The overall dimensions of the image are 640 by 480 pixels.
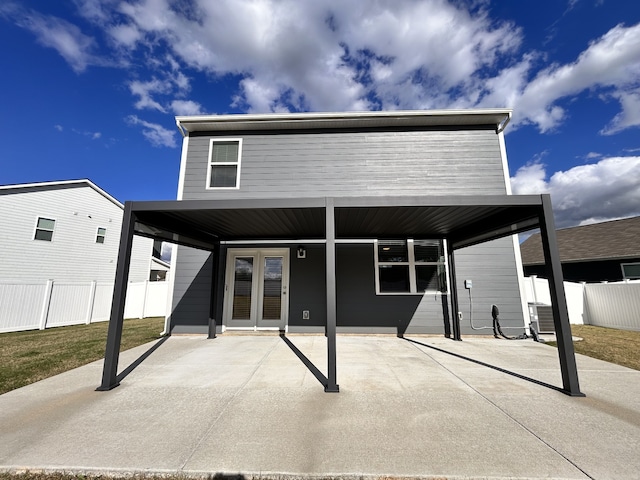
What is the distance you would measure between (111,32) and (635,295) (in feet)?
53.1

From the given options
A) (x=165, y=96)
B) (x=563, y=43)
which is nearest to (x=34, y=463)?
(x=165, y=96)

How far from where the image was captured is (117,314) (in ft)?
11.0

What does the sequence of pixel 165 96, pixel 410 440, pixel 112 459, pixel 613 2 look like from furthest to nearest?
pixel 165 96 < pixel 613 2 < pixel 410 440 < pixel 112 459

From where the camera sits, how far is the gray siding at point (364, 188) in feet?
20.7

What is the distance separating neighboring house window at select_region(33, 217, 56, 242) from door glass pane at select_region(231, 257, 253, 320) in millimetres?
10355

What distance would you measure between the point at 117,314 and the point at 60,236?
11995 millimetres

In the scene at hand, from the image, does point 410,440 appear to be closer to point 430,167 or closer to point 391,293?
point 391,293

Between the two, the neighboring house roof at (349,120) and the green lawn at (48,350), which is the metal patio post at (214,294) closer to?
the green lawn at (48,350)

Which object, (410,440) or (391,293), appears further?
(391,293)

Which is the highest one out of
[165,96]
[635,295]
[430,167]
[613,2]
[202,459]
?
[613,2]

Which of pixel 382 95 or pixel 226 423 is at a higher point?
pixel 382 95

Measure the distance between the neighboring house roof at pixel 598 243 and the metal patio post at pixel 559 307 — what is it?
12100 millimetres

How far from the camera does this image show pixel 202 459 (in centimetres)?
188

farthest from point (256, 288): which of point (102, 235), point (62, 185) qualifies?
point (62, 185)
